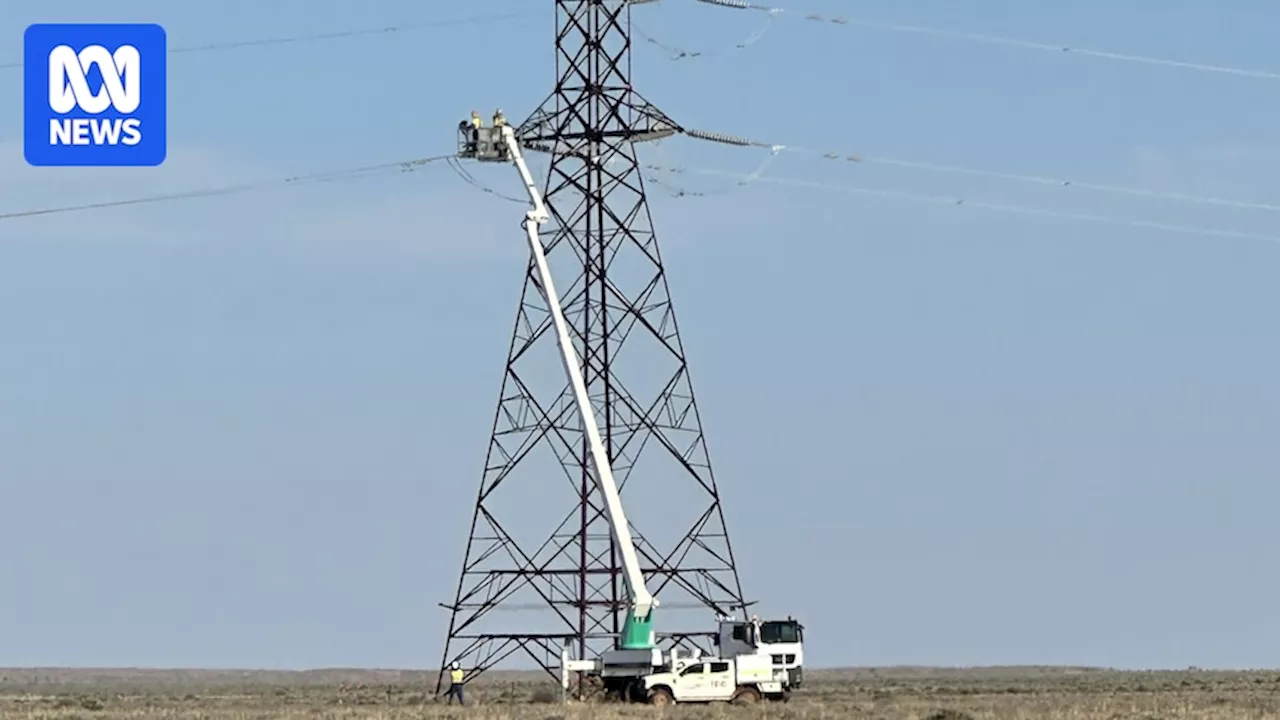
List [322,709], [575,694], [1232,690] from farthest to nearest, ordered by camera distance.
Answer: [1232,690]
[575,694]
[322,709]

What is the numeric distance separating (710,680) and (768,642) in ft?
22.7

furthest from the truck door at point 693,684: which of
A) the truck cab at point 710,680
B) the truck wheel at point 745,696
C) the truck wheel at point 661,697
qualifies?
the truck wheel at point 745,696

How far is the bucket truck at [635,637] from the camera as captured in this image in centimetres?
7150

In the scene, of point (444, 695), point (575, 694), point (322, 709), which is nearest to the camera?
point (322, 709)

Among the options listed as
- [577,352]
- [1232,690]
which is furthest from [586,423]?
[1232,690]

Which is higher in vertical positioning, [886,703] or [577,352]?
[577,352]

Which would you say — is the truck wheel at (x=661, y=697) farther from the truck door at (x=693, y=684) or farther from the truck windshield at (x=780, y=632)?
the truck windshield at (x=780, y=632)

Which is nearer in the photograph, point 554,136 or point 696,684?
point 696,684

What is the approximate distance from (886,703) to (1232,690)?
23.1 m

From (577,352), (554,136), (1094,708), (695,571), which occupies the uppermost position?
(554,136)

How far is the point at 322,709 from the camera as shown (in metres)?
68.9

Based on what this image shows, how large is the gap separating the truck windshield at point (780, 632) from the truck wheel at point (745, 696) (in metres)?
6.75

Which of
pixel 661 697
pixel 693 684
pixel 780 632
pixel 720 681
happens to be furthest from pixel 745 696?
pixel 780 632

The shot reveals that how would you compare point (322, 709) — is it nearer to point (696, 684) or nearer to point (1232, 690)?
point (696, 684)
